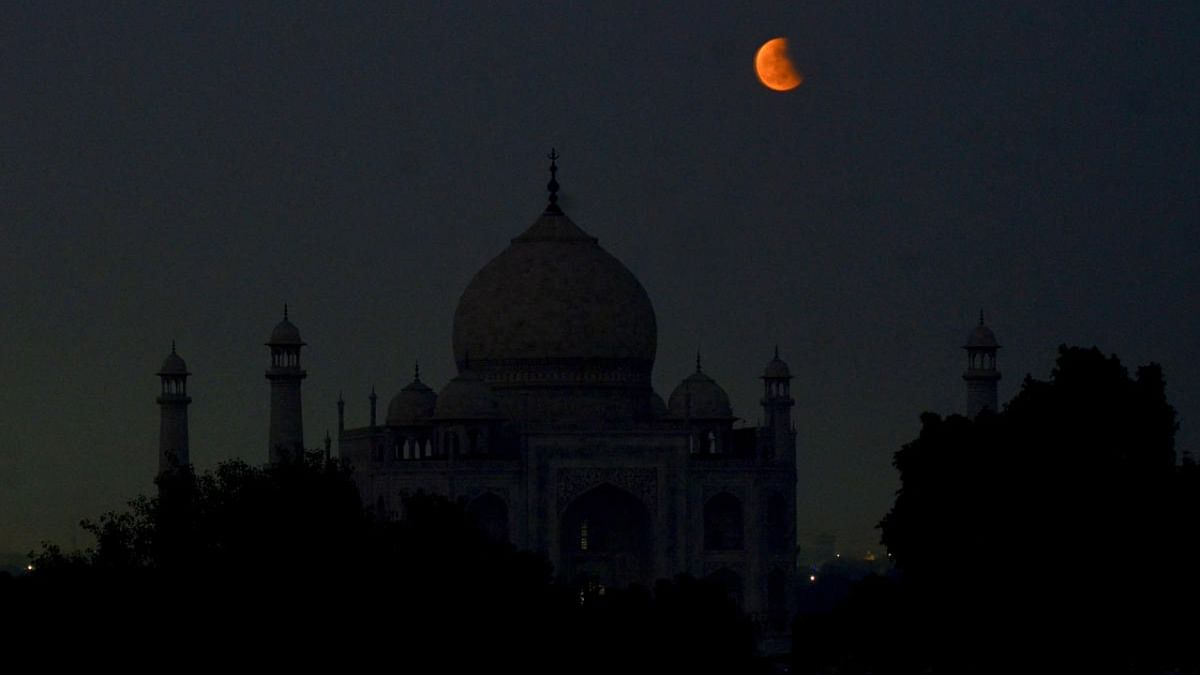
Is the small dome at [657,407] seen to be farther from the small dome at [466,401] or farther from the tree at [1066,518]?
the tree at [1066,518]

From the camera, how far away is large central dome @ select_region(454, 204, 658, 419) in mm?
84250

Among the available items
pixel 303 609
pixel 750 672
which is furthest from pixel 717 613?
pixel 303 609

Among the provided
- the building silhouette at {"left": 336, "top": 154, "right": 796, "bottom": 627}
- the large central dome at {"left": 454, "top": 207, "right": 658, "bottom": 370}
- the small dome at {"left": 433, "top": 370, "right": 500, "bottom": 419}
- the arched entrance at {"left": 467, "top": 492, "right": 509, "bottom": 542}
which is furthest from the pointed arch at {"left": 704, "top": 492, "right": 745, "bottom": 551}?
the small dome at {"left": 433, "top": 370, "right": 500, "bottom": 419}

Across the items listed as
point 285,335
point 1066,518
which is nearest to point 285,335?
point 285,335

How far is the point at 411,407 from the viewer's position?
8406 cm

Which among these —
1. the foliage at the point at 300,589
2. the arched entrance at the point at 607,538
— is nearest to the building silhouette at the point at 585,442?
the arched entrance at the point at 607,538

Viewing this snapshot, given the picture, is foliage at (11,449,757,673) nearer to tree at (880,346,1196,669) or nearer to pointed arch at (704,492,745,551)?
tree at (880,346,1196,669)

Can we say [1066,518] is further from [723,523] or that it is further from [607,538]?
[723,523]

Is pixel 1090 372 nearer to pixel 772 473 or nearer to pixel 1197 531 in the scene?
pixel 1197 531

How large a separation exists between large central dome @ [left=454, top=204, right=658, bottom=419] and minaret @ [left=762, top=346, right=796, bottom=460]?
2797mm

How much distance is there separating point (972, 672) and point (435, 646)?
10.4 metres

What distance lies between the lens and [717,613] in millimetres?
62000

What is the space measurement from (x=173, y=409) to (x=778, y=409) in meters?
14.1

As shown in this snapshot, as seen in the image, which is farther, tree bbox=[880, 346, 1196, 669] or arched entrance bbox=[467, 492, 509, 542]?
arched entrance bbox=[467, 492, 509, 542]
